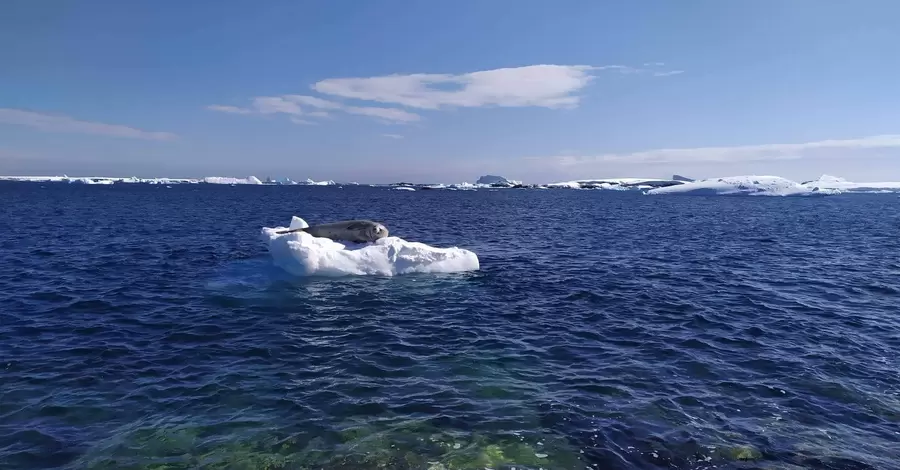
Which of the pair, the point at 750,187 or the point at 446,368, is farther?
the point at 750,187

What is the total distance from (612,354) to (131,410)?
11.2 metres

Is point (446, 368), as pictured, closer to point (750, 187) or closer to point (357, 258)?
point (357, 258)

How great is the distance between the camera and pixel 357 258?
21469 mm

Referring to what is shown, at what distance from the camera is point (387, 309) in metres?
17.1

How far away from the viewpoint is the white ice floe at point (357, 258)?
20719 millimetres

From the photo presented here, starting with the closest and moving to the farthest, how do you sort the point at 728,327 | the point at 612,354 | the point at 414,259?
the point at 612,354
the point at 728,327
the point at 414,259

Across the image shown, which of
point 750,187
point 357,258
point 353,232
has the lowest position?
point 357,258

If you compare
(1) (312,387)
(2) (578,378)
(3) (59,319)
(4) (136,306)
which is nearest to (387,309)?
(1) (312,387)

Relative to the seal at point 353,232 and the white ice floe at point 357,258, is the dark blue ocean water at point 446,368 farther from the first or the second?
the seal at point 353,232

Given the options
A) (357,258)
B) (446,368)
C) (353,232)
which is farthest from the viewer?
(353,232)

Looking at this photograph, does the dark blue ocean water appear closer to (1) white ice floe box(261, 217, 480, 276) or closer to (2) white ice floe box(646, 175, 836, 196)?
(1) white ice floe box(261, 217, 480, 276)

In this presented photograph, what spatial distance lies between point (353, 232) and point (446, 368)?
13.1 m

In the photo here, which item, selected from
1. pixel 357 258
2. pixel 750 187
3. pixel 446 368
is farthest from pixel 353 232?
pixel 750 187

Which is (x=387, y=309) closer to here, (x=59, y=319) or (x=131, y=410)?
(x=131, y=410)
